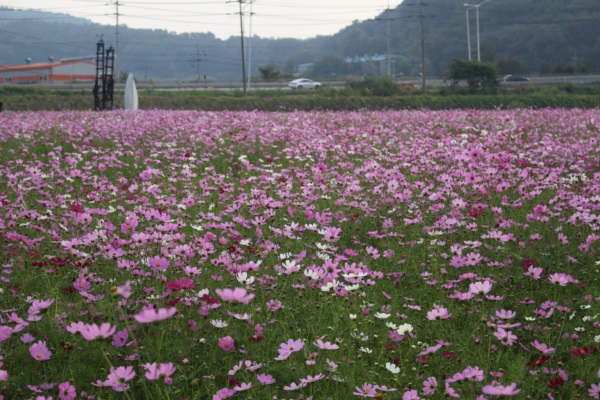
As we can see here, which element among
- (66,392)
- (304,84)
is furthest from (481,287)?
(304,84)

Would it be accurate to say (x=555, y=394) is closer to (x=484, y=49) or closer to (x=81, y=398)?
(x=81, y=398)

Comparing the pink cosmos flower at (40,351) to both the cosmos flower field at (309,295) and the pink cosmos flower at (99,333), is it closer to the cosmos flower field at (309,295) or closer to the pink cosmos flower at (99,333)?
the cosmos flower field at (309,295)

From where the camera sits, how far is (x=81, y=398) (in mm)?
2414

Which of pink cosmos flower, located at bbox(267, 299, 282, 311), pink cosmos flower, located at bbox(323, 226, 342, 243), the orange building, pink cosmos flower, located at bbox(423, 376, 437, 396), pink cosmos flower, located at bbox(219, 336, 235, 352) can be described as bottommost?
pink cosmos flower, located at bbox(423, 376, 437, 396)

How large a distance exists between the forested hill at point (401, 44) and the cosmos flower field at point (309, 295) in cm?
4251

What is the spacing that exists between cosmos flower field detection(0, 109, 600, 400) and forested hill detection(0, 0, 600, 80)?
4251cm

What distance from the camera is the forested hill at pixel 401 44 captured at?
232 feet

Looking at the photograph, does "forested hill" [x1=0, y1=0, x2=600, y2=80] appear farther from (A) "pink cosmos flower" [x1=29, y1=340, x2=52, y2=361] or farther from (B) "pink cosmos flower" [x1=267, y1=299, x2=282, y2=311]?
(A) "pink cosmos flower" [x1=29, y1=340, x2=52, y2=361]

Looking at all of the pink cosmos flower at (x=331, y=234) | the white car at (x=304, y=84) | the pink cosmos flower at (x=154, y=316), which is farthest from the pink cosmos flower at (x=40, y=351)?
the white car at (x=304, y=84)

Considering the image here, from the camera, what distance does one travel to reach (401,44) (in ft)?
303

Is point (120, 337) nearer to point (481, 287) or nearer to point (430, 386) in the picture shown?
point (430, 386)

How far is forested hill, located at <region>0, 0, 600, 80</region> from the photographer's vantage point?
70688mm

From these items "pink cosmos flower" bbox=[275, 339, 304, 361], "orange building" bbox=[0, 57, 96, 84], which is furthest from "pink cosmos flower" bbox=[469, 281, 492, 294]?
"orange building" bbox=[0, 57, 96, 84]

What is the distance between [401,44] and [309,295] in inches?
3662
